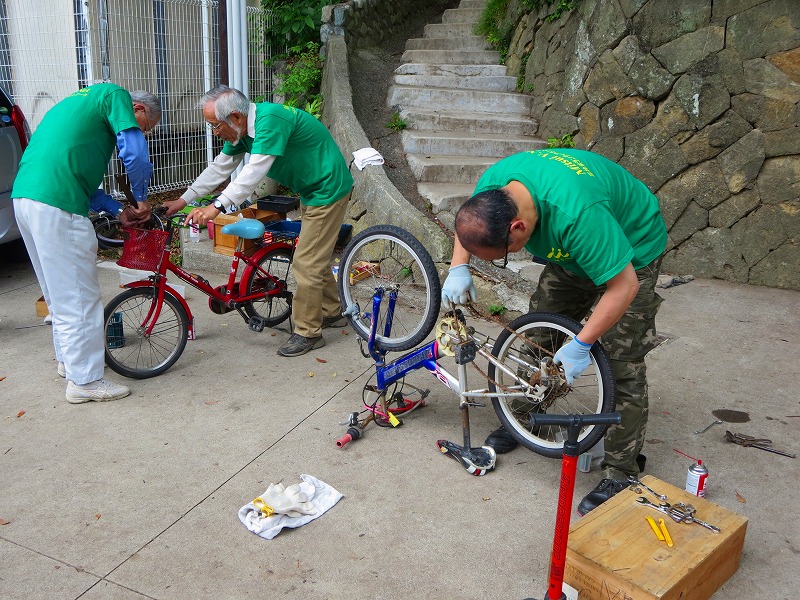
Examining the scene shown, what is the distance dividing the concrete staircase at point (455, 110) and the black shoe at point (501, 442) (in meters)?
2.99

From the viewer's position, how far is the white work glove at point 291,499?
3152 millimetres

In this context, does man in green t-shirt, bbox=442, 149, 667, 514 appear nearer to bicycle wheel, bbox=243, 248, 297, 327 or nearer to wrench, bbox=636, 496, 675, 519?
wrench, bbox=636, 496, 675, 519

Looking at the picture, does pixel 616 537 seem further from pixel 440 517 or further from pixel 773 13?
pixel 773 13

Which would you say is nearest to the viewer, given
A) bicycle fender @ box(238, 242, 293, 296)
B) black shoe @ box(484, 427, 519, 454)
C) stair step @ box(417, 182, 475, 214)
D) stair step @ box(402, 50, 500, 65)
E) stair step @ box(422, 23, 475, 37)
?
black shoe @ box(484, 427, 519, 454)

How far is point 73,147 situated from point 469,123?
15.5 feet

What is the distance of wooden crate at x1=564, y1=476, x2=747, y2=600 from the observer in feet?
8.43

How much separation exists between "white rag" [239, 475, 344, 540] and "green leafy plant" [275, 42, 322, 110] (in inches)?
230

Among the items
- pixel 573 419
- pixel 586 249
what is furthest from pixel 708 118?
pixel 573 419

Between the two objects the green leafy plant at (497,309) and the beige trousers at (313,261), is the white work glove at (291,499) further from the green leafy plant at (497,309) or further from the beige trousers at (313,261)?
the green leafy plant at (497,309)

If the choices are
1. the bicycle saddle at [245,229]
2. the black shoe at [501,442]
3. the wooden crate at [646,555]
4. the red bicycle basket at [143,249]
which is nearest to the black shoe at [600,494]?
the wooden crate at [646,555]

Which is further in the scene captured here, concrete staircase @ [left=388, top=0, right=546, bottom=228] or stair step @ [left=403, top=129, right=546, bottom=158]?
stair step @ [left=403, top=129, right=546, bottom=158]

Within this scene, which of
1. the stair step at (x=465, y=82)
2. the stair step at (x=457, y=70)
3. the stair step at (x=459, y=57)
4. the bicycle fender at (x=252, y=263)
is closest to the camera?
the bicycle fender at (x=252, y=263)

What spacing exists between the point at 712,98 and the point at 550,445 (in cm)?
416

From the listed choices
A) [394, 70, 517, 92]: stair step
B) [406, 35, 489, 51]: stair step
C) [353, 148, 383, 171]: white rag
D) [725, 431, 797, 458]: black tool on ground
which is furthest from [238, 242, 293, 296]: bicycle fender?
[406, 35, 489, 51]: stair step
